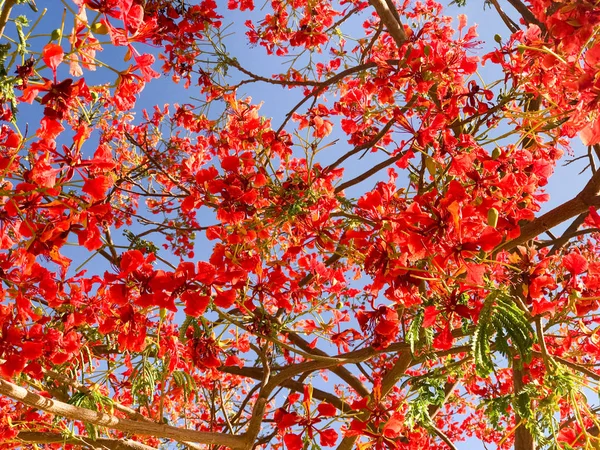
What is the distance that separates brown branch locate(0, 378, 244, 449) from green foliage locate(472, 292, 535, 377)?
3.68ft

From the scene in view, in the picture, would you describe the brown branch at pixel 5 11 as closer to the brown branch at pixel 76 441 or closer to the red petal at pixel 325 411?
the brown branch at pixel 76 441

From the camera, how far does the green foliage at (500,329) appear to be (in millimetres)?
1356

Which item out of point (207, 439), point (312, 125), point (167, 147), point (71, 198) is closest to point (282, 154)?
point (312, 125)

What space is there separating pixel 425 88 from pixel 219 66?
1997 millimetres

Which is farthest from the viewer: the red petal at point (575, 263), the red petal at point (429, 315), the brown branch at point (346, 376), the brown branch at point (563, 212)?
the brown branch at point (346, 376)

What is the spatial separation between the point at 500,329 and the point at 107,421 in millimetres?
1344

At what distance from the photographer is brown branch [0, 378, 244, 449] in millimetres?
1401

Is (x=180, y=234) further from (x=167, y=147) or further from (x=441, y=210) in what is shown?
A: (x=441, y=210)

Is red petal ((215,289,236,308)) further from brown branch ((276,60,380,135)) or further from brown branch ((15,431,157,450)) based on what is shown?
brown branch ((276,60,380,135))

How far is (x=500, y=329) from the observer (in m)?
1.38

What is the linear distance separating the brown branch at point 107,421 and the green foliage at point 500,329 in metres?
1.12

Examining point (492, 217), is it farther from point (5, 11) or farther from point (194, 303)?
point (5, 11)

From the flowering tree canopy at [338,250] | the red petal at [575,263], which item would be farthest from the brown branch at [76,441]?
the red petal at [575,263]

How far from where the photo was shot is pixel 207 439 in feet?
5.89
